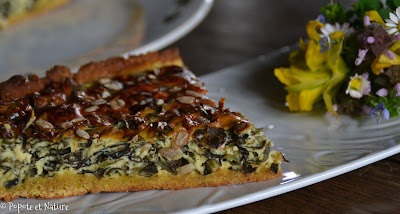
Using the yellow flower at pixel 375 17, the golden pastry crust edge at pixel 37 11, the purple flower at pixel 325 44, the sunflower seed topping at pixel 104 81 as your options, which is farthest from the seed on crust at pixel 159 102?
the golden pastry crust edge at pixel 37 11

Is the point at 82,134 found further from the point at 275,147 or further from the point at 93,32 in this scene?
the point at 93,32

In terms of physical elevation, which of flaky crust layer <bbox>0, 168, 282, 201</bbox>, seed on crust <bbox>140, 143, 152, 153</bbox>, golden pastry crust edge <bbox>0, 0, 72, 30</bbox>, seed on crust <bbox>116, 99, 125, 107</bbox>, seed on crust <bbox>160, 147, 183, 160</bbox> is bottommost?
flaky crust layer <bbox>0, 168, 282, 201</bbox>

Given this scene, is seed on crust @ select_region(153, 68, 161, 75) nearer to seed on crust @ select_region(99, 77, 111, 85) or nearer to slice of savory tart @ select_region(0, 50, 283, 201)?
seed on crust @ select_region(99, 77, 111, 85)

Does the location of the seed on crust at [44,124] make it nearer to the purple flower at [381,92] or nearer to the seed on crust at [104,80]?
the seed on crust at [104,80]

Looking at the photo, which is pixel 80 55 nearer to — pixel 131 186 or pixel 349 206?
pixel 131 186

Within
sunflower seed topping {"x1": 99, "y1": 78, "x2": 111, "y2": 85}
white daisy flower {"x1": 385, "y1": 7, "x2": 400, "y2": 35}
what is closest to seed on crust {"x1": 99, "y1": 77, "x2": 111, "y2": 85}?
sunflower seed topping {"x1": 99, "y1": 78, "x2": 111, "y2": 85}

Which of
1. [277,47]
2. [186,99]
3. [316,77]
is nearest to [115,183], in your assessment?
[186,99]
